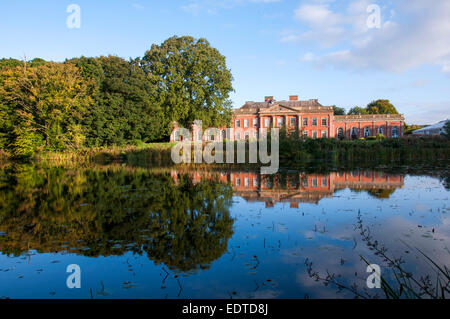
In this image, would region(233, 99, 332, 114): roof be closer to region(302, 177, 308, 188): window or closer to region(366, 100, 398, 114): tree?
region(366, 100, 398, 114): tree

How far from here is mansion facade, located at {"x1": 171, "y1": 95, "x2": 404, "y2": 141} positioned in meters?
53.4

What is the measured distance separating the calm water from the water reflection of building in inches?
5.2

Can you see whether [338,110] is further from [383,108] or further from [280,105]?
[280,105]

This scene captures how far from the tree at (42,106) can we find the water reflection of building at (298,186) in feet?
66.6

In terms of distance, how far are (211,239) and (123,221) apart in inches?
90.6

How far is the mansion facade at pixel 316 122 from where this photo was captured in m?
53.4

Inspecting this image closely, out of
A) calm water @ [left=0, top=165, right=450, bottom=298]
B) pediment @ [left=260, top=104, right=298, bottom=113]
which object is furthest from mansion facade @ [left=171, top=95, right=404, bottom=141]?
calm water @ [left=0, top=165, right=450, bottom=298]

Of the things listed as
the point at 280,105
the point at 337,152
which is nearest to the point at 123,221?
the point at 337,152

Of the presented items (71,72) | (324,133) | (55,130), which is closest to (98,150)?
(55,130)

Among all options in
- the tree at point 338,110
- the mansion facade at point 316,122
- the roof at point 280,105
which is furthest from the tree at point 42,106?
the tree at point 338,110

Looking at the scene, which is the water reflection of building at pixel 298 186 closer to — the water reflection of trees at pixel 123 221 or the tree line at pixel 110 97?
the water reflection of trees at pixel 123 221

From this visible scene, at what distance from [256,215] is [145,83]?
2965 centimetres

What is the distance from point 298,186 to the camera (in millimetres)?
11656

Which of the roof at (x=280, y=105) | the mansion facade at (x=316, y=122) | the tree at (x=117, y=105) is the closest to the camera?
the tree at (x=117, y=105)
